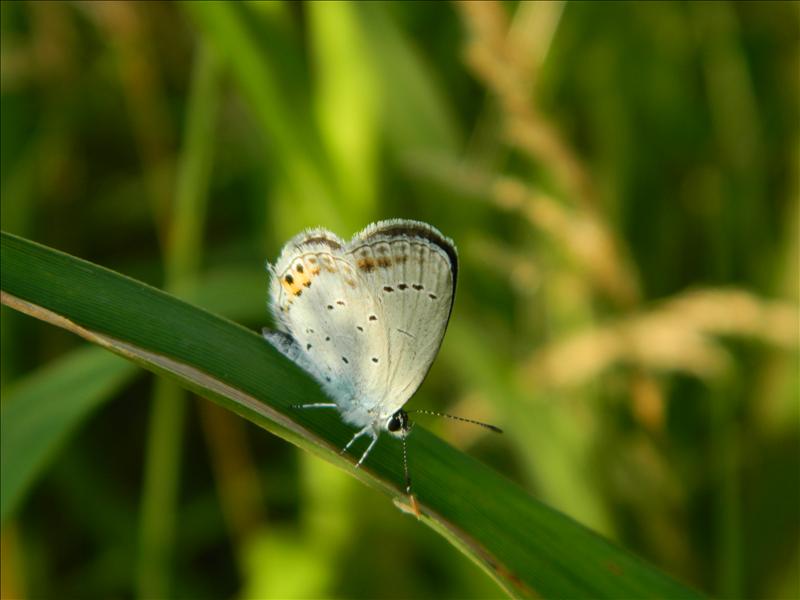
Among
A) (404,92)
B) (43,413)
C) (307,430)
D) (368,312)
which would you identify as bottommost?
(43,413)

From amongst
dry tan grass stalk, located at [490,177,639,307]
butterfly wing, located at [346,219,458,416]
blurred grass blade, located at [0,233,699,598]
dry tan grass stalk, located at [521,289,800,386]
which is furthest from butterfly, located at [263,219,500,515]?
dry tan grass stalk, located at [521,289,800,386]

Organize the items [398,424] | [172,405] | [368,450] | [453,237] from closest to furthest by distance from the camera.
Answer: [368,450], [398,424], [172,405], [453,237]

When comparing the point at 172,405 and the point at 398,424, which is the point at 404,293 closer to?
the point at 398,424

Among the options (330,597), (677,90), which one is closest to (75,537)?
Result: (330,597)

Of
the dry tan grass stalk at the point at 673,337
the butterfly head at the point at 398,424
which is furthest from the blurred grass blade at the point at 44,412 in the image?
the dry tan grass stalk at the point at 673,337

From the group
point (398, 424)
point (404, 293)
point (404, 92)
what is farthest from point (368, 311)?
point (404, 92)

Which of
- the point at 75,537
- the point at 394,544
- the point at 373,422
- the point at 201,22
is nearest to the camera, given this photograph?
the point at 373,422

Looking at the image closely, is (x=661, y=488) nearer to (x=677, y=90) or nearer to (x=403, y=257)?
(x=403, y=257)
